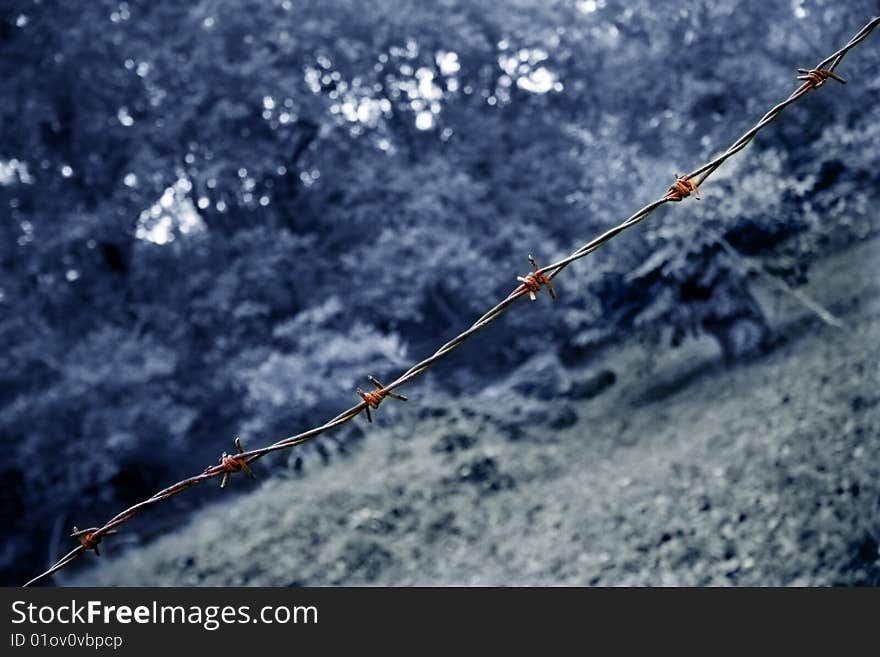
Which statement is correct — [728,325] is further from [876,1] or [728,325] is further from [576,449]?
[876,1]

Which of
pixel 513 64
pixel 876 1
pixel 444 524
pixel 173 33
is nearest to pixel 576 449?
pixel 444 524

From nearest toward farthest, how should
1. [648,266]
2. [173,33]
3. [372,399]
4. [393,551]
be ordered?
[372,399] → [393,551] → [648,266] → [173,33]

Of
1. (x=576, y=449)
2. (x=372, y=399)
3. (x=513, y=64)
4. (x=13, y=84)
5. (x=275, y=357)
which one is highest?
(x=13, y=84)

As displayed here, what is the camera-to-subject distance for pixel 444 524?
3838 millimetres

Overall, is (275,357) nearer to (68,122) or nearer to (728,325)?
(68,122)

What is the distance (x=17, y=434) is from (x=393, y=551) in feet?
7.17

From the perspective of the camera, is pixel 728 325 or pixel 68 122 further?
pixel 68 122

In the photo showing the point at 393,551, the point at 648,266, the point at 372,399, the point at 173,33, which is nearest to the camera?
the point at 372,399

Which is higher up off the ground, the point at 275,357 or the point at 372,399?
the point at 275,357

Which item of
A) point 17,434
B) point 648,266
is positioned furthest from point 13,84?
point 648,266

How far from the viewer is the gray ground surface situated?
3484 mm

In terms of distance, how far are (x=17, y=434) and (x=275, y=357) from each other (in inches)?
57.8

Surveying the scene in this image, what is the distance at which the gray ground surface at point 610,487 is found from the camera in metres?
3.48

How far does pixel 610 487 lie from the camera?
12.3ft
